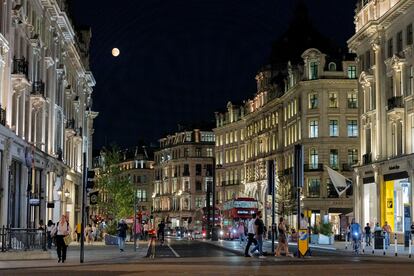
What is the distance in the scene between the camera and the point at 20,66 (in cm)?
4938

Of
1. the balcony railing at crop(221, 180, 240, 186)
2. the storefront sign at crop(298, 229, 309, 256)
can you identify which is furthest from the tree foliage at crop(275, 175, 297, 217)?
the storefront sign at crop(298, 229, 309, 256)

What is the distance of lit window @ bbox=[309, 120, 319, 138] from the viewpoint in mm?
100081

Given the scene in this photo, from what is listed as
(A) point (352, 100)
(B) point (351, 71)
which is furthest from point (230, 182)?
(B) point (351, 71)

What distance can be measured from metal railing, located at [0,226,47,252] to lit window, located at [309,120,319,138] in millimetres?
66434

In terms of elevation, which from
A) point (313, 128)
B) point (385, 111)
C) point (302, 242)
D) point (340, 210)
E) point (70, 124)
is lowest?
point (302, 242)

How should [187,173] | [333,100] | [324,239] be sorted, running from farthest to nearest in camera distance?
[187,173]
[333,100]
[324,239]

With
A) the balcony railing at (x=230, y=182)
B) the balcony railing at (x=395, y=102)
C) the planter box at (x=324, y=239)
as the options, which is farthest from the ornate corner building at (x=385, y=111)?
the balcony railing at (x=230, y=182)

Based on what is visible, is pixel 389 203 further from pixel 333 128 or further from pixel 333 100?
pixel 333 100

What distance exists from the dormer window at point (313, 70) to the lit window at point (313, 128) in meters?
5.23

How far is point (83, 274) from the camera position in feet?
81.1

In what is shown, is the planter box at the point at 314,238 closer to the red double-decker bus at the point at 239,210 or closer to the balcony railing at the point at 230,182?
the red double-decker bus at the point at 239,210

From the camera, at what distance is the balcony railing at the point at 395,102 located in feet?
205

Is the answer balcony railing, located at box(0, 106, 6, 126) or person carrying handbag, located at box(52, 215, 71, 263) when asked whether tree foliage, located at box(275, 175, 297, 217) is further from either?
person carrying handbag, located at box(52, 215, 71, 263)

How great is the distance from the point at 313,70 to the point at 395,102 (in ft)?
121
